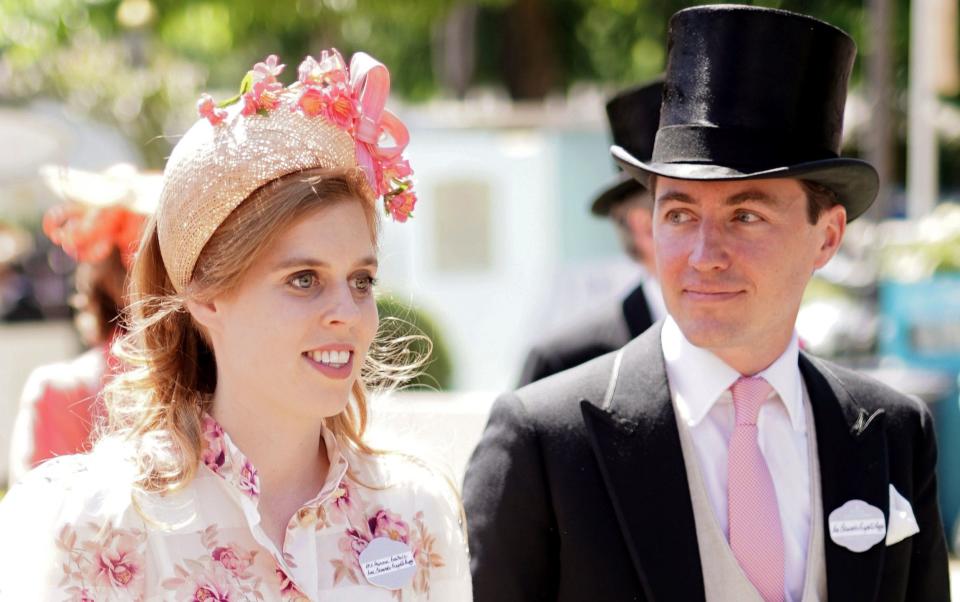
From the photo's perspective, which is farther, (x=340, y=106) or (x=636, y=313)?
(x=636, y=313)

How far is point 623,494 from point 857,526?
0.49 m

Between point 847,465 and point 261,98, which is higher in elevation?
point 261,98

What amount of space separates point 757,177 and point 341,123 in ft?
2.81

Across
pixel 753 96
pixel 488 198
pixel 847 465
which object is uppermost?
pixel 753 96

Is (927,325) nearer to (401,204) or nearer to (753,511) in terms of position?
(753,511)

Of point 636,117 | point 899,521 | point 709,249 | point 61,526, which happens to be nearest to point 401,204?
point 709,249

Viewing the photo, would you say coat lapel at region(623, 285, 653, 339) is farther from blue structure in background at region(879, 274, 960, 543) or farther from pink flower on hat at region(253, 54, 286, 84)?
blue structure in background at region(879, 274, 960, 543)

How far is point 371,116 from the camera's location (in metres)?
2.46

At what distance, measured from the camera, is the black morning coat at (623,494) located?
269 cm

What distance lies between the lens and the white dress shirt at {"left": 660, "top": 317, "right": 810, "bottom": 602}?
275cm

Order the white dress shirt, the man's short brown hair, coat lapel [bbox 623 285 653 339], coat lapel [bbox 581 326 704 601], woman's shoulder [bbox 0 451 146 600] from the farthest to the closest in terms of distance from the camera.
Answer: coat lapel [bbox 623 285 653 339]
the man's short brown hair
the white dress shirt
coat lapel [bbox 581 326 704 601]
woman's shoulder [bbox 0 451 146 600]

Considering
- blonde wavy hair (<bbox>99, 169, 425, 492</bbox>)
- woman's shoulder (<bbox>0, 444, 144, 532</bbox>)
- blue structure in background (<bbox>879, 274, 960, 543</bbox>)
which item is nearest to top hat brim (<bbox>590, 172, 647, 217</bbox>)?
blonde wavy hair (<bbox>99, 169, 425, 492</bbox>)

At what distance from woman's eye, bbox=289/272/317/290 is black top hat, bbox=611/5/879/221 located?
830mm

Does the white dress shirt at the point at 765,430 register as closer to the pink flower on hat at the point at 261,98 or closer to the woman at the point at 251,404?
the woman at the point at 251,404
